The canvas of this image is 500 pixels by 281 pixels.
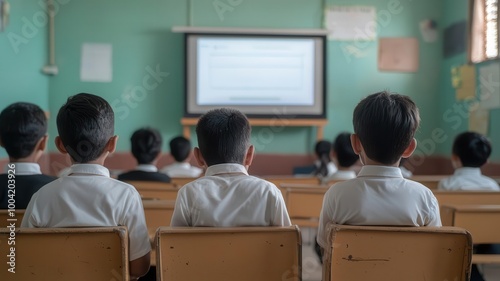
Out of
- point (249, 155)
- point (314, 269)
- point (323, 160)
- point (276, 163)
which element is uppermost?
point (249, 155)

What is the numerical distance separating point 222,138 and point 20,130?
1.01m

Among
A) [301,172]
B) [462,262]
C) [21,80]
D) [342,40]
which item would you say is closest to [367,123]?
[462,262]

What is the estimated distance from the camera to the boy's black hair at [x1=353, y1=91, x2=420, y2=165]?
1.54 meters

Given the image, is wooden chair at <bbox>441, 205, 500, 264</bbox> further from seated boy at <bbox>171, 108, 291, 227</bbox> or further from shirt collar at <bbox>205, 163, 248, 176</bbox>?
shirt collar at <bbox>205, 163, 248, 176</bbox>

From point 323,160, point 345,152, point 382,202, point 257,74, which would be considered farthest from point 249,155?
point 257,74

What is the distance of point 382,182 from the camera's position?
150 cm

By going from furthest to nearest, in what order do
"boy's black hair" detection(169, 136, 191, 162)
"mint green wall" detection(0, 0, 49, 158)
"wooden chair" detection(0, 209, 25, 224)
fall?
"mint green wall" detection(0, 0, 49, 158)
"boy's black hair" detection(169, 136, 191, 162)
"wooden chair" detection(0, 209, 25, 224)

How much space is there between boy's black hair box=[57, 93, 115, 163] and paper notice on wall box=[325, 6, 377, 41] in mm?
4520

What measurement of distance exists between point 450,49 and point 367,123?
178 inches

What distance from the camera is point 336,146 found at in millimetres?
3443

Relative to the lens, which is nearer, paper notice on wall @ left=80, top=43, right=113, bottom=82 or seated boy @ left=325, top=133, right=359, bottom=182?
seated boy @ left=325, top=133, right=359, bottom=182

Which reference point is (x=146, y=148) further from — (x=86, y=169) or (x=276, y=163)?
(x=276, y=163)

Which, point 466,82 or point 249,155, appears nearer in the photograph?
point 249,155

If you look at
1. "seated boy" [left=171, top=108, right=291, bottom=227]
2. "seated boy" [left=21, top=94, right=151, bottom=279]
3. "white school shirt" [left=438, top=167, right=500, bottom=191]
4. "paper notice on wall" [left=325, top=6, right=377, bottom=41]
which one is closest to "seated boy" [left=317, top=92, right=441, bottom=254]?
"seated boy" [left=171, top=108, right=291, bottom=227]
